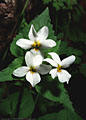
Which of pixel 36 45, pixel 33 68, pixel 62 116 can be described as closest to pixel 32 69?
pixel 33 68

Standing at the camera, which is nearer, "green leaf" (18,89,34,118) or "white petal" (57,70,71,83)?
"white petal" (57,70,71,83)

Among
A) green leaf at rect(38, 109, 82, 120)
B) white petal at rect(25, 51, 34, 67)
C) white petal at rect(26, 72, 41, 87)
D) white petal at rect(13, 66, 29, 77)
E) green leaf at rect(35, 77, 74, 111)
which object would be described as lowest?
green leaf at rect(38, 109, 82, 120)

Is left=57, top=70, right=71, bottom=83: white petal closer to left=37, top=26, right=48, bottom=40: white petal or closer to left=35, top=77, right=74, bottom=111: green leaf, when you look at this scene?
left=35, top=77, right=74, bottom=111: green leaf

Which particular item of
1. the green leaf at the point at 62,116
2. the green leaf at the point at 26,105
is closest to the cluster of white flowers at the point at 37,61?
the green leaf at the point at 26,105

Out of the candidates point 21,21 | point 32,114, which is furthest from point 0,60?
point 32,114

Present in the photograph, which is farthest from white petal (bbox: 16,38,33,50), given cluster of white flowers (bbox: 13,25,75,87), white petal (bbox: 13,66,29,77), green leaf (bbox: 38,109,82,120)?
green leaf (bbox: 38,109,82,120)

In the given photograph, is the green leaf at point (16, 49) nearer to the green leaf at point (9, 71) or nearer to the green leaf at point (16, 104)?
the green leaf at point (9, 71)

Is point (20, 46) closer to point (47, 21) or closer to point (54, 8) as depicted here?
point (47, 21)
